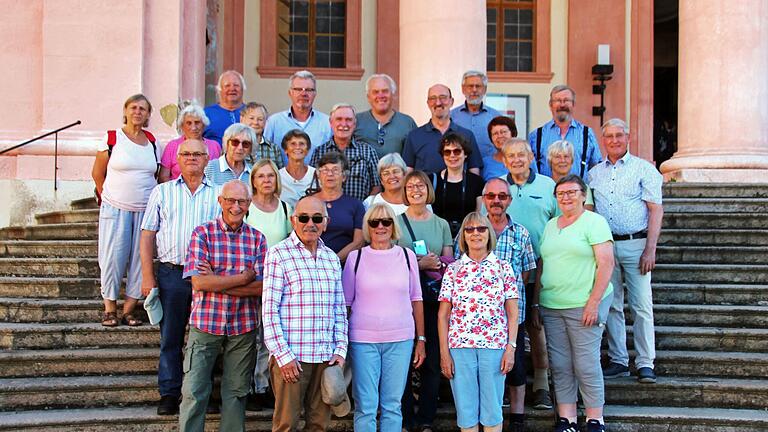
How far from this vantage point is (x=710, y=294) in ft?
25.7

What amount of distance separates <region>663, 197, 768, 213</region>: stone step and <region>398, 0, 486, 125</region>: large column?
105 inches

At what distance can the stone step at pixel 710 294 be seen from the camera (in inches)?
306

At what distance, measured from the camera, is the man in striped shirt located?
19.3ft

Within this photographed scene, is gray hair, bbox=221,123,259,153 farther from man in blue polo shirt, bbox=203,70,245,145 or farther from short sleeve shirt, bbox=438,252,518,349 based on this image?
short sleeve shirt, bbox=438,252,518,349

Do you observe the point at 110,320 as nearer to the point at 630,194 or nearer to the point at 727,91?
the point at 630,194

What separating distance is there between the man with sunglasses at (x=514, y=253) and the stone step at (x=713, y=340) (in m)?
1.65

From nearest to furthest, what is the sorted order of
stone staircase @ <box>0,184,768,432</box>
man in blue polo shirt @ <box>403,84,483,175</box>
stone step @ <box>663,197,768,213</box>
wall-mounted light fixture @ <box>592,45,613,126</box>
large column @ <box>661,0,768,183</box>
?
stone staircase @ <box>0,184,768,432</box>
man in blue polo shirt @ <box>403,84,483,175</box>
stone step @ <box>663,197,768,213</box>
large column @ <box>661,0,768,183</box>
wall-mounted light fixture @ <box>592,45,613,126</box>

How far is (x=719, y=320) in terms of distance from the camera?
24.5 ft

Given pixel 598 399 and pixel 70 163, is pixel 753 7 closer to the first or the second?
Result: pixel 598 399

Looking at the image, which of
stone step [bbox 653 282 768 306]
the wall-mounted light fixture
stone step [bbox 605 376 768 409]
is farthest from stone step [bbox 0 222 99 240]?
the wall-mounted light fixture

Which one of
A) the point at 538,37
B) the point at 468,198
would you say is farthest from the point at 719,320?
the point at 538,37

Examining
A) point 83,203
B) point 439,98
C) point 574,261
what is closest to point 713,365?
point 574,261

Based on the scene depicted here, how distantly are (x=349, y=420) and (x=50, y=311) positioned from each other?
278 centimetres

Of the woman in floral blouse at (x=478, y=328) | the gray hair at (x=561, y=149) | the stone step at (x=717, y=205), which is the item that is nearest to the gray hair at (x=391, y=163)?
the woman in floral blouse at (x=478, y=328)
